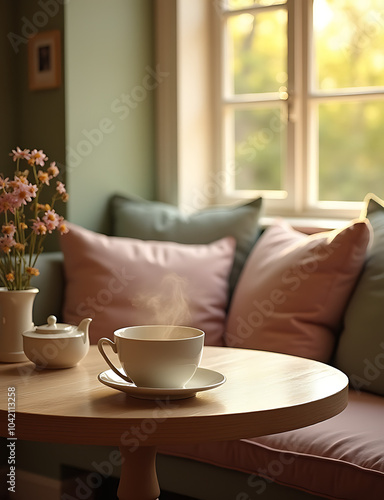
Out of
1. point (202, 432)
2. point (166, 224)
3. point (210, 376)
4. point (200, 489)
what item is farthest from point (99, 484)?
point (202, 432)

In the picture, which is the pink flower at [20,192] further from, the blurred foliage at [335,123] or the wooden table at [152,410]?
the blurred foliage at [335,123]

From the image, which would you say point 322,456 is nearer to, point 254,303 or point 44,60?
point 254,303

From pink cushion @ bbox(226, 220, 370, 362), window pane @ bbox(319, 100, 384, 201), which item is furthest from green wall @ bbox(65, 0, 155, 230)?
window pane @ bbox(319, 100, 384, 201)

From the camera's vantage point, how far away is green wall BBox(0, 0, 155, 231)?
288 cm

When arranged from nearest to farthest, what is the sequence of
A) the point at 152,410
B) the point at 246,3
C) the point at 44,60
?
1. the point at 152,410
2. the point at 44,60
3. the point at 246,3

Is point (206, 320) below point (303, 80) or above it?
below

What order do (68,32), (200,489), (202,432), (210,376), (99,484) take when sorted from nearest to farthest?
1. (202,432)
2. (210,376)
3. (200,489)
4. (99,484)
5. (68,32)

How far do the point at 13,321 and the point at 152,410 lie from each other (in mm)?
557

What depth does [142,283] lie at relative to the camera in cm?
250

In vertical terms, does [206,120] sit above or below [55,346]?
A: above

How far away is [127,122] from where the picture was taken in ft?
10.2

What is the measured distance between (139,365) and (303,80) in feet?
6.87

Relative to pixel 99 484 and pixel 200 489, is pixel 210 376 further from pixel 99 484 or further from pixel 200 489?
pixel 99 484

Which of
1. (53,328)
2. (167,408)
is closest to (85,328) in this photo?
(53,328)
